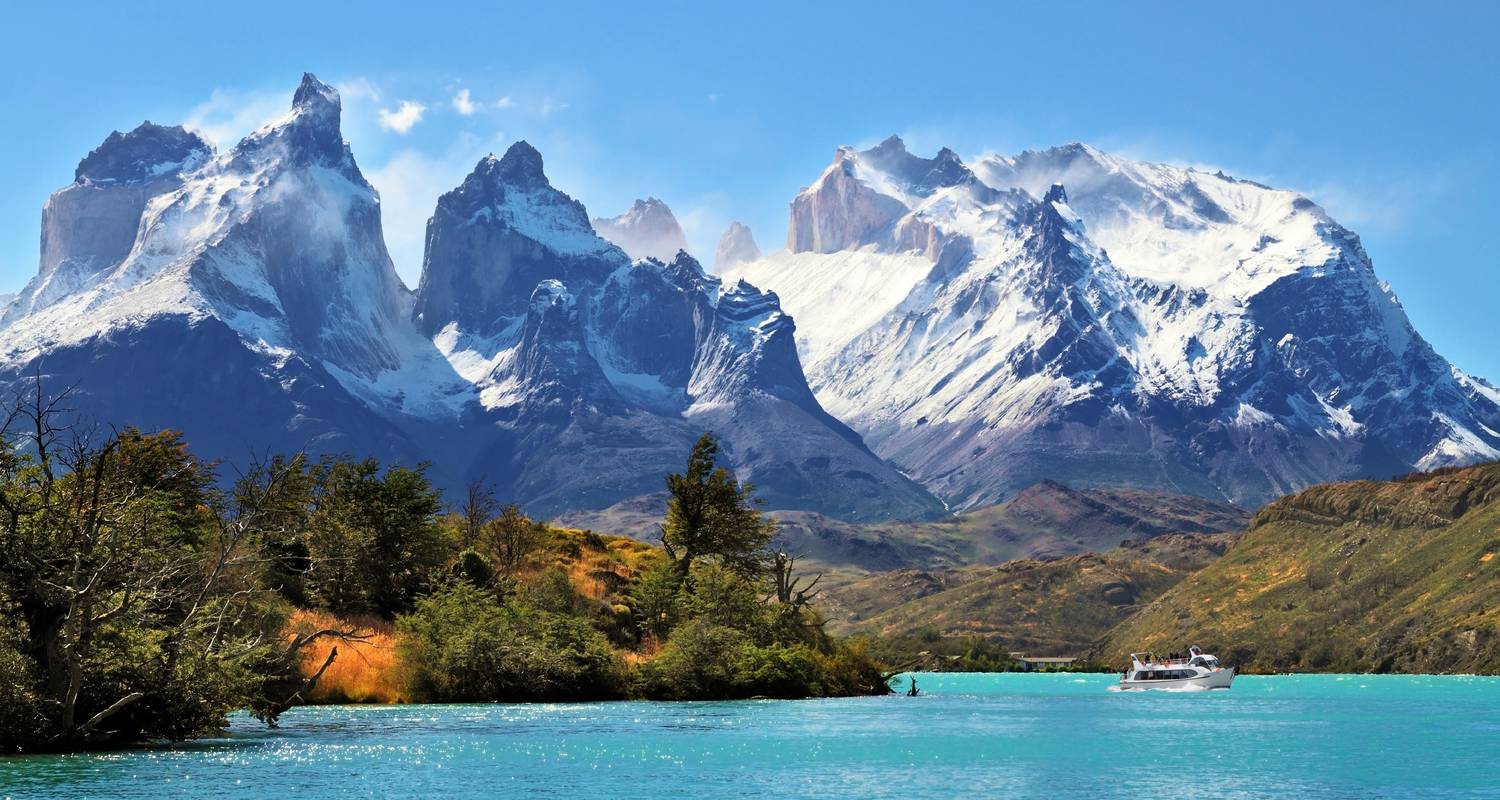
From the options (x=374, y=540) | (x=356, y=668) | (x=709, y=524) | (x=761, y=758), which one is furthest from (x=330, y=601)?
(x=761, y=758)

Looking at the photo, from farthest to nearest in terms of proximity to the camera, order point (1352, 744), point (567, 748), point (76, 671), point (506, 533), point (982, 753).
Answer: point (506, 533), point (1352, 744), point (982, 753), point (567, 748), point (76, 671)

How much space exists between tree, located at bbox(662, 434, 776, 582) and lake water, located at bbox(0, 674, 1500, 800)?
23.9 metres

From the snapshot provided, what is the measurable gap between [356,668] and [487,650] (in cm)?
814

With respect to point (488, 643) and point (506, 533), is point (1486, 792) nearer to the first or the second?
point (488, 643)

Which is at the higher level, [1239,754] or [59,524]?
[59,524]

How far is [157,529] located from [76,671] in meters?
17.6

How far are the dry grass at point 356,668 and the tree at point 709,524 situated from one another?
34.2 m

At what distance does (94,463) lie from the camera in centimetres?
6881

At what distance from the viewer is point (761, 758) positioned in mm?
75000

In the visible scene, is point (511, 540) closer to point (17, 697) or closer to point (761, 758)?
point (761, 758)

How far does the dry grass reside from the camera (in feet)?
336

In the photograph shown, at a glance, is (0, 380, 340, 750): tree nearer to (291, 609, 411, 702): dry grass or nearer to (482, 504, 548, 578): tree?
(291, 609, 411, 702): dry grass

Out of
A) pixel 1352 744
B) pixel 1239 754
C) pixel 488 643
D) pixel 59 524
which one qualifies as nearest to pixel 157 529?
pixel 59 524

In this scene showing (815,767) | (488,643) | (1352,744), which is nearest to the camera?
(815,767)
